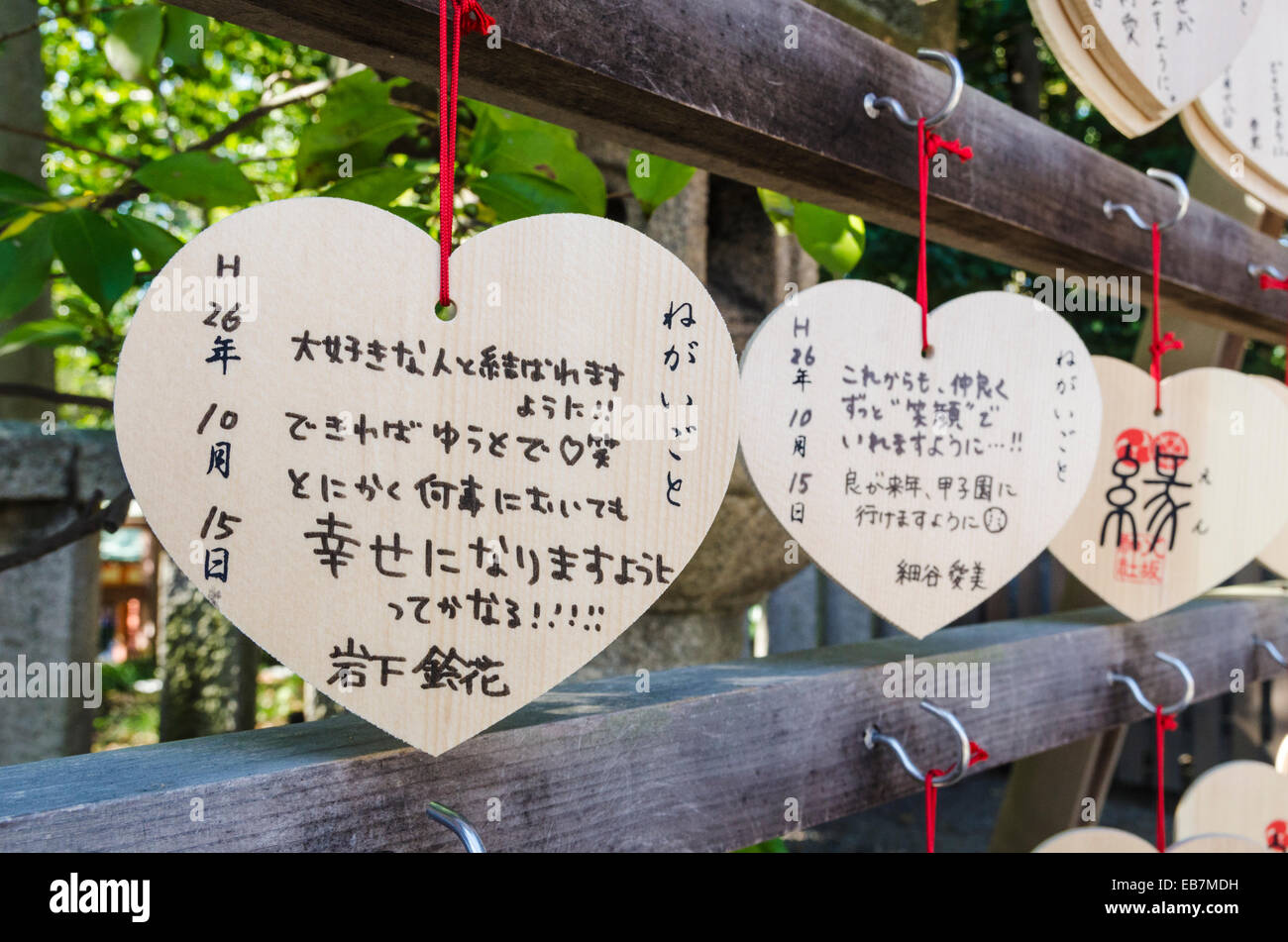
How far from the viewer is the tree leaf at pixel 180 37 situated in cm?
116

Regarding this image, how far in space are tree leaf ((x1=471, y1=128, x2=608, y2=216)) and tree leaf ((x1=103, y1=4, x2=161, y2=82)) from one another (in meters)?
0.51

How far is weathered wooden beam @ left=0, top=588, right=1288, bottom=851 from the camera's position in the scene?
0.51 metres

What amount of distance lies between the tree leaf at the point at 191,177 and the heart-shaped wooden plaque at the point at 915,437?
1.69 feet

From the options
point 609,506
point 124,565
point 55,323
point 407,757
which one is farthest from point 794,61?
point 124,565

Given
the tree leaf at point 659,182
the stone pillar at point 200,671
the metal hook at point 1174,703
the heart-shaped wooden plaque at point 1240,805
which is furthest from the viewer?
the stone pillar at point 200,671

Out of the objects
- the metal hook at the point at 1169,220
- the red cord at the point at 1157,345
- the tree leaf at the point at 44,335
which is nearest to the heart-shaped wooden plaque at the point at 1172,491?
the red cord at the point at 1157,345

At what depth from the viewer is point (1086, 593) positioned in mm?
1448

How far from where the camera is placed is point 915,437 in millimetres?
789

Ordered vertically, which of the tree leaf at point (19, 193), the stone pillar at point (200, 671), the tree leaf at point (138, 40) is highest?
the tree leaf at point (138, 40)

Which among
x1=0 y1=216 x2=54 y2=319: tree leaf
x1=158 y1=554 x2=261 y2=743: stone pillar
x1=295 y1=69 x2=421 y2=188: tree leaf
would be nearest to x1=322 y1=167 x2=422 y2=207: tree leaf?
x1=295 y1=69 x2=421 y2=188: tree leaf

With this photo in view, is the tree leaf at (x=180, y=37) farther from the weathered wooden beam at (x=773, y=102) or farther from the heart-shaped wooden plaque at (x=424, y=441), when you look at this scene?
the heart-shaped wooden plaque at (x=424, y=441)

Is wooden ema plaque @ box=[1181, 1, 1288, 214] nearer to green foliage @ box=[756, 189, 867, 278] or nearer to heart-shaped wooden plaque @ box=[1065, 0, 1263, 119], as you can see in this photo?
heart-shaped wooden plaque @ box=[1065, 0, 1263, 119]
